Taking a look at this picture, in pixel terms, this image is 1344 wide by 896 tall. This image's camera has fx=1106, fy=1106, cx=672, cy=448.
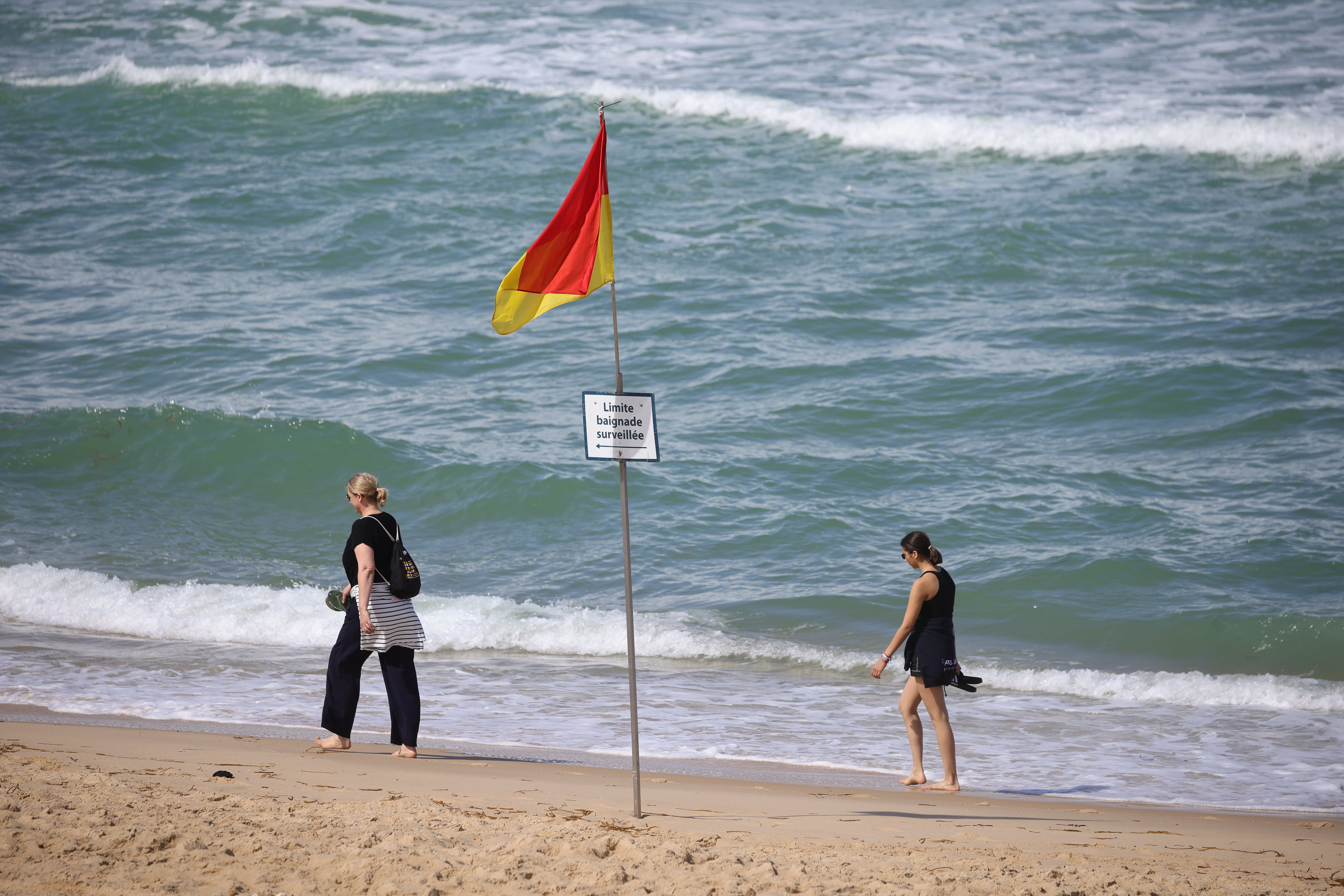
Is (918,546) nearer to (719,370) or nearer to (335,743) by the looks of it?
(335,743)

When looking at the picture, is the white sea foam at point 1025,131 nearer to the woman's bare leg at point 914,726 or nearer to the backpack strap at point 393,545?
the woman's bare leg at point 914,726

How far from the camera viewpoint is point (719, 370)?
15.5 meters

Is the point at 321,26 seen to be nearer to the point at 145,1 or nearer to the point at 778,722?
the point at 145,1

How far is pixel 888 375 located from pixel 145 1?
2439 cm

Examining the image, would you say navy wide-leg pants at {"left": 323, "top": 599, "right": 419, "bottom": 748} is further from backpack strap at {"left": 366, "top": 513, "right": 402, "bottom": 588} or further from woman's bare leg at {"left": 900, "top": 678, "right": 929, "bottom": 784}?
woman's bare leg at {"left": 900, "top": 678, "right": 929, "bottom": 784}

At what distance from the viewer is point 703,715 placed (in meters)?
7.91

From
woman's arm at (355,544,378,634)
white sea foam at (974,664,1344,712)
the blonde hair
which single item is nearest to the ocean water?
white sea foam at (974,664,1344,712)

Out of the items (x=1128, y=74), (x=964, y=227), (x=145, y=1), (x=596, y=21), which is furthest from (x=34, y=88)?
(x=1128, y=74)

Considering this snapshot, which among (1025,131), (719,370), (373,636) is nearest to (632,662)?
(373,636)

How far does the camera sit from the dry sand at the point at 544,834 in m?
4.20

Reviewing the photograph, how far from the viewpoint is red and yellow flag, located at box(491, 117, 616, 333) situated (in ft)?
18.2

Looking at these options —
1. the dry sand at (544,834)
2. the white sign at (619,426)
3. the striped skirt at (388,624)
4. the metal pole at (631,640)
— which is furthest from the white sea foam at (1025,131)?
the metal pole at (631,640)

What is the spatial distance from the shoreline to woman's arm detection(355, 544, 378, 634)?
3.09 feet

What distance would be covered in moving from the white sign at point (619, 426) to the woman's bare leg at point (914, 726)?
7.20 feet
